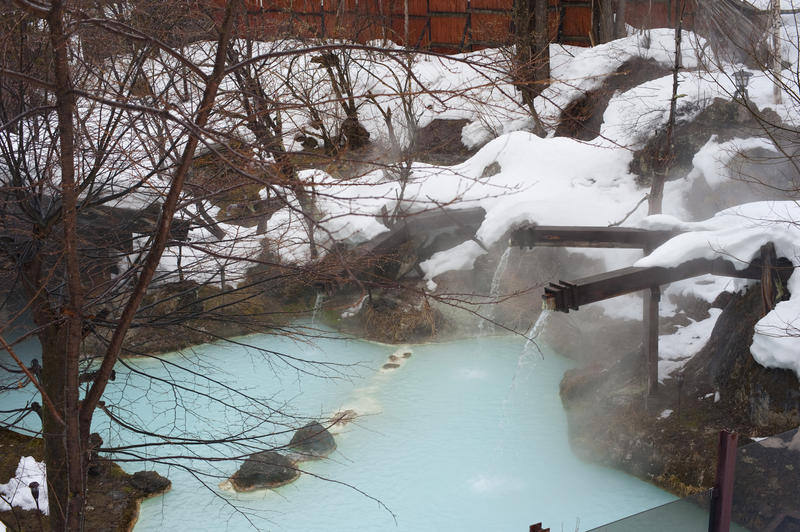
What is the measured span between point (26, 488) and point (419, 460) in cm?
403

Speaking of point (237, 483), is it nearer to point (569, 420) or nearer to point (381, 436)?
point (381, 436)

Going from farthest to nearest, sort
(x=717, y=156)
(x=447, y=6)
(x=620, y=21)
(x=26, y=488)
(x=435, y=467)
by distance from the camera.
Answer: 1. (x=447, y=6)
2. (x=620, y=21)
3. (x=717, y=156)
4. (x=435, y=467)
5. (x=26, y=488)

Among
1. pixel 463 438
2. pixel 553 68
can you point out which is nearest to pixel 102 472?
pixel 463 438

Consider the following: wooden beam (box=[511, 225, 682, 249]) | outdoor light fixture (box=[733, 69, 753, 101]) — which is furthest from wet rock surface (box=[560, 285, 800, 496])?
outdoor light fixture (box=[733, 69, 753, 101])

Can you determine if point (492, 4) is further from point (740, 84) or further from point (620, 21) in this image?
point (740, 84)

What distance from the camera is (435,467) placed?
25.3 ft

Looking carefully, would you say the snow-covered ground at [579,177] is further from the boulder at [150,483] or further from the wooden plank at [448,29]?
the wooden plank at [448,29]

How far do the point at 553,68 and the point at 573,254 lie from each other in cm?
865

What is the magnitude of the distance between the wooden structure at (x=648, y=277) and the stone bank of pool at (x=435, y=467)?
159 cm

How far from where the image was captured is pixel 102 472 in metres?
7.82

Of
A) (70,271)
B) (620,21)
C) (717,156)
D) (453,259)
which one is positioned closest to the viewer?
(70,271)

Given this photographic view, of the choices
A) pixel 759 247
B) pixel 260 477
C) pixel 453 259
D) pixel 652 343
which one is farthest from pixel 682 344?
pixel 260 477

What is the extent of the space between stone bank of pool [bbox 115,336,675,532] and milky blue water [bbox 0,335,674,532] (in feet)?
0.05

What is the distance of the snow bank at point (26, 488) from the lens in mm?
6449
